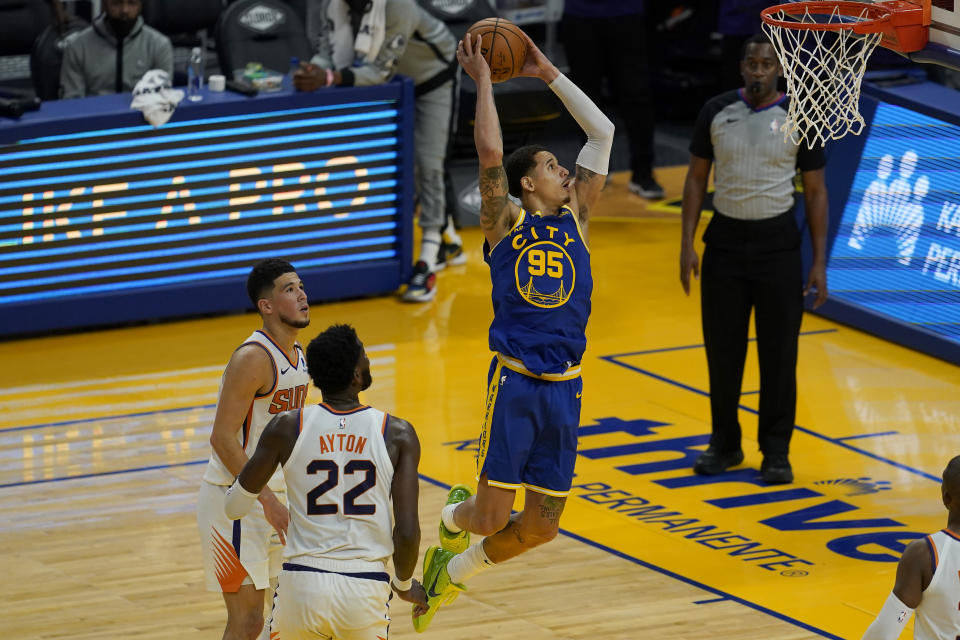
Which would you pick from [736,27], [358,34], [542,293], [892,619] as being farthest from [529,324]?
[736,27]

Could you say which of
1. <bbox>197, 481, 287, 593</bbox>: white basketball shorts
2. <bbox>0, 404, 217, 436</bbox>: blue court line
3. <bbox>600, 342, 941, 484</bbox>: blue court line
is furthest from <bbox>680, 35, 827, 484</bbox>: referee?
<bbox>197, 481, 287, 593</bbox>: white basketball shorts

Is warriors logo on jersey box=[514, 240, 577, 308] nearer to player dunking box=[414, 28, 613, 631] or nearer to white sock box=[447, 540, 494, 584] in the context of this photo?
player dunking box=[414, 28, 613, 631]

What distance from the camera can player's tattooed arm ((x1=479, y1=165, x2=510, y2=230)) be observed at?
21.1ft

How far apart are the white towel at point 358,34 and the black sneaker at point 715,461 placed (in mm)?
4276

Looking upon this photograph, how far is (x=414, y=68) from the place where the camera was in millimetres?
12031

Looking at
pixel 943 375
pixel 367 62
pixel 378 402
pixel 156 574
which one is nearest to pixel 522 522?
pixel 156 574

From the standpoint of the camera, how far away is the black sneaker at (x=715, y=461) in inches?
353

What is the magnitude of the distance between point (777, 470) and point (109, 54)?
613cm

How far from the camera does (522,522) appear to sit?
22.1 feet

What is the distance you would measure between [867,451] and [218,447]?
483 centimetres

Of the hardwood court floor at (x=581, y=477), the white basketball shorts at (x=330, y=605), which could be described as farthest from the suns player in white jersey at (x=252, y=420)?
the hardwood court floor at (x=581, y=477)

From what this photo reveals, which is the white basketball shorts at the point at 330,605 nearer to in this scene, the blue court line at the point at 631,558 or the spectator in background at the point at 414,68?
the blue court line at the point at 631,558

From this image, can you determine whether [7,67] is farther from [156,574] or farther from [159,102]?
[156,574]

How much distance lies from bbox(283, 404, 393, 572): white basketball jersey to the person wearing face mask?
7.34 m
